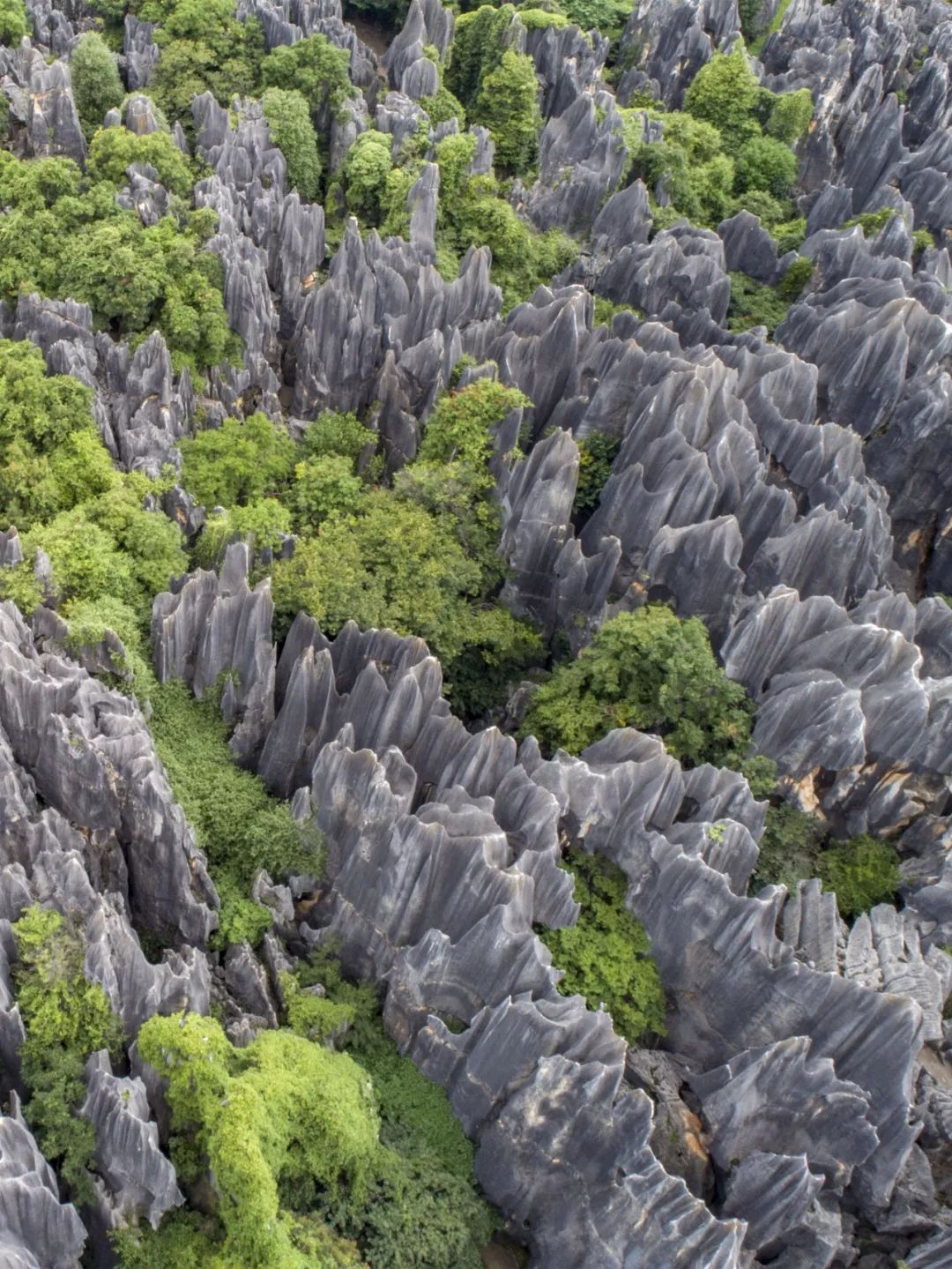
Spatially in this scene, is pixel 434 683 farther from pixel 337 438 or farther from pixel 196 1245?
pixel 337 438

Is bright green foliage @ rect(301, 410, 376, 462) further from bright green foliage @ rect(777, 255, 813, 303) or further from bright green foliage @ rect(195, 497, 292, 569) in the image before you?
bright green foliage @ rect(777, 255, 813, 303)

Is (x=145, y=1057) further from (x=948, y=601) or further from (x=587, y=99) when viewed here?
(x=587, y=99)

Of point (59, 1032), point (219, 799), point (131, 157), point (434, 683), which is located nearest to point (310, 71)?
point (131, 157)

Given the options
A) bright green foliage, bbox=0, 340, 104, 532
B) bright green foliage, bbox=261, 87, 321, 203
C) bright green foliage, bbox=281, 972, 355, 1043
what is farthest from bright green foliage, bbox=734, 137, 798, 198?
bright green foliage, bbox=281, 972, 355, 1043

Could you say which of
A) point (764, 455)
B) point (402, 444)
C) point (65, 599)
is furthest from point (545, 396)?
point (65, 599)

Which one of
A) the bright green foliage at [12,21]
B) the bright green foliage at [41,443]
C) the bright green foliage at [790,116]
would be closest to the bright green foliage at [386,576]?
the bright green foliage at [41,443]

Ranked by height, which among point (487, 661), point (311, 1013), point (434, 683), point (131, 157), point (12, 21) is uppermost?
point (12, 21)
